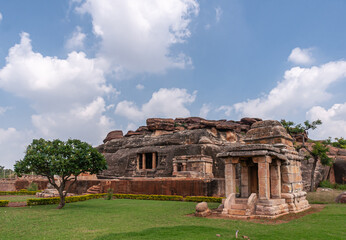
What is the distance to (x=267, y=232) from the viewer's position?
776 cm

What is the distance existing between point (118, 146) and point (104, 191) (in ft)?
50.1

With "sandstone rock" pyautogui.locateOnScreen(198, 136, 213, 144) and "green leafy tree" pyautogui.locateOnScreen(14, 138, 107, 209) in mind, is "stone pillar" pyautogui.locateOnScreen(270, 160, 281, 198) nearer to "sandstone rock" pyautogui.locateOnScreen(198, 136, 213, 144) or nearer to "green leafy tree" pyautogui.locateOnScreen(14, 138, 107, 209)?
"green leafy tree" pyautogui.locateOnScreen(14, 138, 107, 209)

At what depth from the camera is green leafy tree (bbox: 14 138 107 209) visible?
530 inches

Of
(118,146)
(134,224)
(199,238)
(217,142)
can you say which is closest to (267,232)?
(199,238)

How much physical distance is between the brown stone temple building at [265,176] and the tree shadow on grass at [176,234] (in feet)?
10.8

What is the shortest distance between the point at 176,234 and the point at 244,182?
20.5 ft

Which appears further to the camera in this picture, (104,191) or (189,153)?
(189,153)

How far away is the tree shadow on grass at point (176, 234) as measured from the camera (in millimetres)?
6969

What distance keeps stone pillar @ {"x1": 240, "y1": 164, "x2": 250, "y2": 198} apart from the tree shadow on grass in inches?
195

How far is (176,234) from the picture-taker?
7.26 m

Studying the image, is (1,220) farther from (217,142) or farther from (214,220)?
(217,142)

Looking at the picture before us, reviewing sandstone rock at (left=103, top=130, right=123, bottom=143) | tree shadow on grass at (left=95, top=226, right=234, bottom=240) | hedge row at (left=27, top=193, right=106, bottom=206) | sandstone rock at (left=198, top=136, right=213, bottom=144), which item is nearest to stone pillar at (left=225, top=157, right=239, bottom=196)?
tree shadow on grass at (left=95, top=226, right=234, bottom=240)

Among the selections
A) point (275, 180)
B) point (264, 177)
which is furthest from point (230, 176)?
point (275, 180)

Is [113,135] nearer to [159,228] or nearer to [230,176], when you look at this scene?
[230,176]
